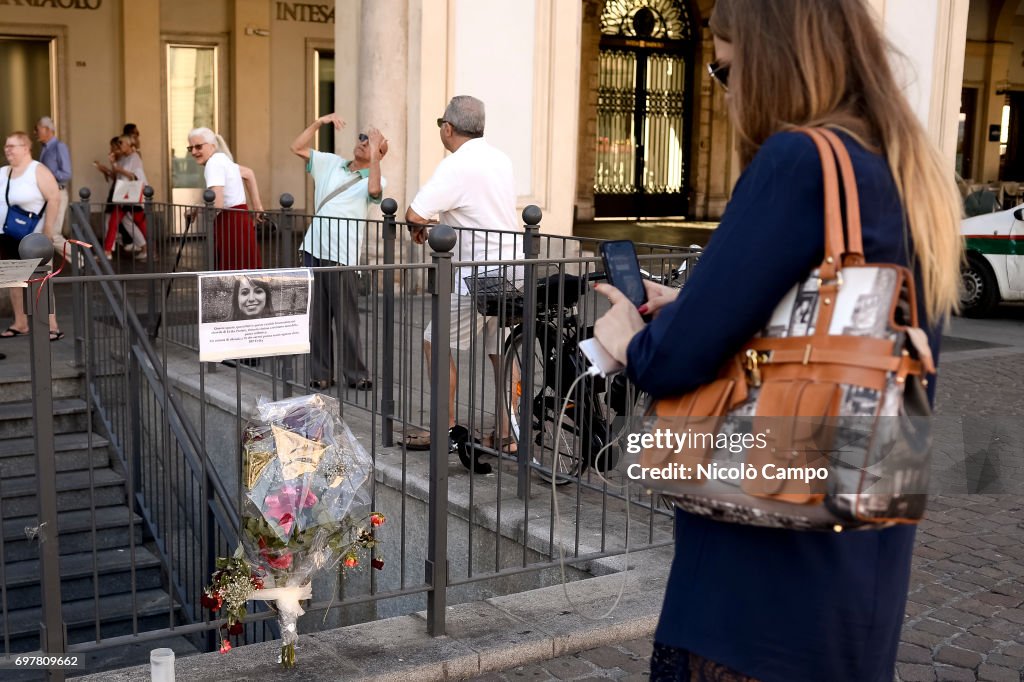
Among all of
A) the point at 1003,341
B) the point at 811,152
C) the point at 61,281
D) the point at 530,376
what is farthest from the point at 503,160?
the point at 1003,341

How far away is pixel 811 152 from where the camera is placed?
184cm

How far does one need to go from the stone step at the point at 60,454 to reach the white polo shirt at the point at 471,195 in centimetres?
276

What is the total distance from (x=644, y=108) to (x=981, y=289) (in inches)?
444

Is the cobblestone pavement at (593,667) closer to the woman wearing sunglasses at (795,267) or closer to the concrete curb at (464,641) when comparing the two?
the concrete curb at (464,641)

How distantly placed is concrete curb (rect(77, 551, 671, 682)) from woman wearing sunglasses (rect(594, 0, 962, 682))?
2243 millimetres

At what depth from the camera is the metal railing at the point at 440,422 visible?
14.4 feet

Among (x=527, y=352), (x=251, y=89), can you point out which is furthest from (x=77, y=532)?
(x=251, y=89)

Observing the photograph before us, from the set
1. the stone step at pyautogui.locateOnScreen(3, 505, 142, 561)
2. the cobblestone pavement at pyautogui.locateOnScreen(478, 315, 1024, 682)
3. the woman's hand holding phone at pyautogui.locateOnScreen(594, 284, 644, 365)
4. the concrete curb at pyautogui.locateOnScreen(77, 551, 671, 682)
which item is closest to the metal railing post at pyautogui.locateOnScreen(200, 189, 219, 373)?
the stone step at pyautogui.locateOnScreen(3, 505, 142, 561)

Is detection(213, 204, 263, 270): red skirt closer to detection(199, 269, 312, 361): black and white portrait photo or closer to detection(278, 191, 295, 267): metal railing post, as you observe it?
detection(278, 191, 295, 267): metal railing post

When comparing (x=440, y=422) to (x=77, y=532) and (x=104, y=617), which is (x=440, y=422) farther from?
(x=77, y=532)

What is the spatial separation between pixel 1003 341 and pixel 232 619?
405 inches

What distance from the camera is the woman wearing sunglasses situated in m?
1.85

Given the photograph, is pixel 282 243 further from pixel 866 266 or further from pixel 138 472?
pixel 866 266

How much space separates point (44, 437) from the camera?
3574 millimetres
